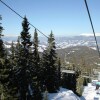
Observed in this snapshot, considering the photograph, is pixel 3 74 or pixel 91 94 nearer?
pixel 3 74

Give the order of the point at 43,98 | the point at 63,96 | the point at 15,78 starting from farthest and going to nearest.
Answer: the point at 63,96
the point at 43,98
the point at 15,78

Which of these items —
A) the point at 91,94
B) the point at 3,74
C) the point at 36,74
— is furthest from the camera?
the point at 91,94

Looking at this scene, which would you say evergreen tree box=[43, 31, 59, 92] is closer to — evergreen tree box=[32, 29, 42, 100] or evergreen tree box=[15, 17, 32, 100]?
evergreen tree box=[32, 29, 42, 100]

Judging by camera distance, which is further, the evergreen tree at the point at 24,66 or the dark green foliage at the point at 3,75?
the evergreen tree at the point at 24,66

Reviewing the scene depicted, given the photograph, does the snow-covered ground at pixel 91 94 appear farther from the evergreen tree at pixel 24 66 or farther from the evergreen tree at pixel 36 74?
the evergreen tree at pixel 24 66

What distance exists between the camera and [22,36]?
38406 millimetres

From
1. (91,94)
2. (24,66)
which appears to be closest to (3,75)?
(24,66)

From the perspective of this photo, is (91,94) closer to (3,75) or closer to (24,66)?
(24,66)

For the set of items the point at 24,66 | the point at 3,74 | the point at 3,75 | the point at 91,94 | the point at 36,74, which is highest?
the point at 24,66

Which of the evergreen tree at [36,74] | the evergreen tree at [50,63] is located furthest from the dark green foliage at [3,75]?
the evergreen tree at [50,63]

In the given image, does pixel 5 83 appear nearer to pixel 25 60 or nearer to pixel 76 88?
pixel 25 60

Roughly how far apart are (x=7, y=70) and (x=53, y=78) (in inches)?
925

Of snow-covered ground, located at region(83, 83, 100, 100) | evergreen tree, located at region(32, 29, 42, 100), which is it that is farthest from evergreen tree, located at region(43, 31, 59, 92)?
snow-covered ground, located at region(83, 83, 100, 100)

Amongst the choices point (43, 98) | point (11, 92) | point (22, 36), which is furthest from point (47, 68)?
point (11, 92)
